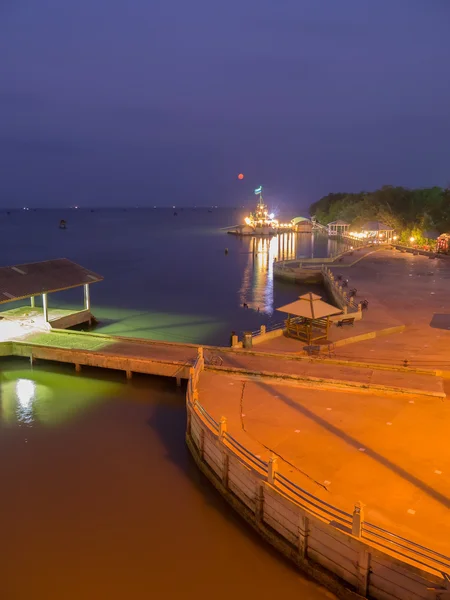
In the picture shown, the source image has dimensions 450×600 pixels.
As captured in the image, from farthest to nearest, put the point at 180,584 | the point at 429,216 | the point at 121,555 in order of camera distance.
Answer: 1. the point at 429,216
2. the point at 121,555
3. the point at 180,584

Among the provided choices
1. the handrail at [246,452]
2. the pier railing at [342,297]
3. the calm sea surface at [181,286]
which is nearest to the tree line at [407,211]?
the calm sea surface at [181,286]

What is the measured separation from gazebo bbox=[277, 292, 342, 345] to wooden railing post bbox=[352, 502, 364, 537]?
1279cm

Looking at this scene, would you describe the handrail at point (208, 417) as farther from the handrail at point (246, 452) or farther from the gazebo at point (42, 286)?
the gazebo at point (42, 286)

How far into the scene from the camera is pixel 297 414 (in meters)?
14.6

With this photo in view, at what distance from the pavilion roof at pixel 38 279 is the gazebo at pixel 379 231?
61162 millimetres

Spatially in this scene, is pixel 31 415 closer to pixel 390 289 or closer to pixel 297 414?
pixel 297 414

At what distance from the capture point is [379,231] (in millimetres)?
83312

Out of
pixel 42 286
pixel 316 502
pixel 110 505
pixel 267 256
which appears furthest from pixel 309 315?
pixel 267 256

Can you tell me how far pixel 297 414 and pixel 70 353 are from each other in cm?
1270

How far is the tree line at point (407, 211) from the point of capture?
249 ft

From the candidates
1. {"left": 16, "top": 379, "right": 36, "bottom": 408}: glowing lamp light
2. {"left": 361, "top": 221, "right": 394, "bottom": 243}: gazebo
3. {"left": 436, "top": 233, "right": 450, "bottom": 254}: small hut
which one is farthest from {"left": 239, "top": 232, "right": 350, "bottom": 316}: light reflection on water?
{"left": 16, "top": 379, "right": 36, "bottom": 408}: glowing lamp light

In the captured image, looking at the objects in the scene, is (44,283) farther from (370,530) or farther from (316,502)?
(370,530)

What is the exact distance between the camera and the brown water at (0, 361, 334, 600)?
10.7 m

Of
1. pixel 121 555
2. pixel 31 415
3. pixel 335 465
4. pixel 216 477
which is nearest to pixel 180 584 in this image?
pixel 121 555
